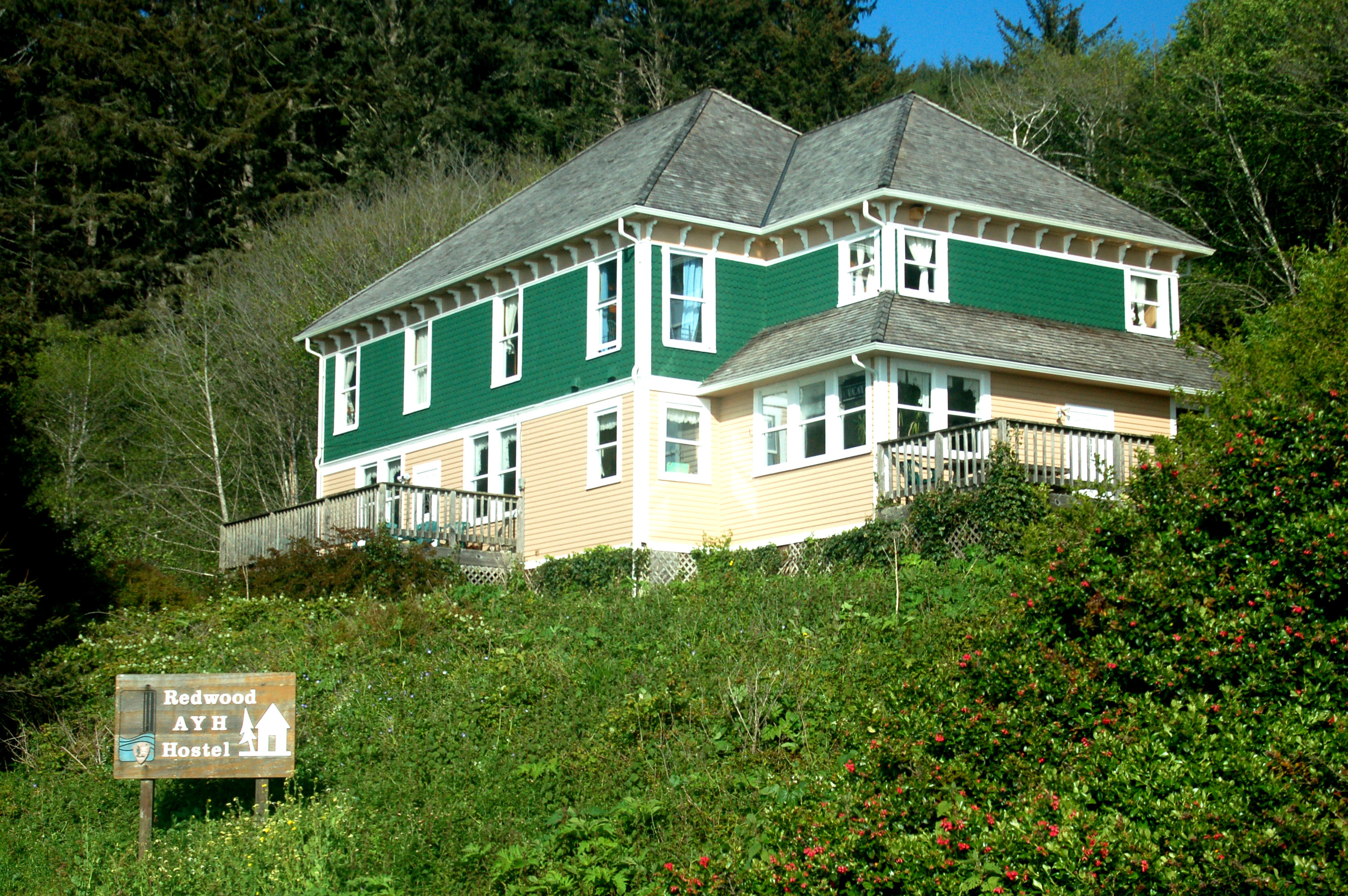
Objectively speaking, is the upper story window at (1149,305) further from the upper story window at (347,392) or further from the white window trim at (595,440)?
the upper story window at (347,392)

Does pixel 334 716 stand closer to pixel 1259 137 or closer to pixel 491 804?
pixel 491 804

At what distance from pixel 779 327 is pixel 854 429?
343 centimetres

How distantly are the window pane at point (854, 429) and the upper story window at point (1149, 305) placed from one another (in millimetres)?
6798

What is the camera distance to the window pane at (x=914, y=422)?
24.0 m

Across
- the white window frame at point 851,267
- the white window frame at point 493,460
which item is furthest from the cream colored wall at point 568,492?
the white window frame at point 851,267

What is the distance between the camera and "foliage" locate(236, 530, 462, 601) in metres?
24.4

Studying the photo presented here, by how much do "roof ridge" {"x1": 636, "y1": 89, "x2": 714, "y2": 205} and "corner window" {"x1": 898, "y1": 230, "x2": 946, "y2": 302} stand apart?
172 inches

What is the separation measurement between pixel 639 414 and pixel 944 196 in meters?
6.28

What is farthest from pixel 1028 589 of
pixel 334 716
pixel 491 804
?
pixel 334 716

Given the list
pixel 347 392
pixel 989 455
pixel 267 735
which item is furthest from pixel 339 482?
pixel 267 735

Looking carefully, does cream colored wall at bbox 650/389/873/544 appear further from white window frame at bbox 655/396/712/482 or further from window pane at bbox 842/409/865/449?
window pane at bbox 842/409/865/449

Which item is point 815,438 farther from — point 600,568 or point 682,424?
point 600,568

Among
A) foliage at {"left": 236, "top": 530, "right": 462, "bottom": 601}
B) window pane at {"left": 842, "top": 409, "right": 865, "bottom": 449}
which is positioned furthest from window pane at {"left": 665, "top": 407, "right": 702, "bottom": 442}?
foliage at {"left": 236, "top": 530, "right": 462, "bottom": 601}

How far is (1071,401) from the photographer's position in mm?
25641
